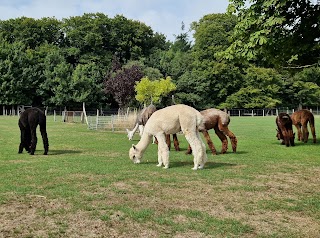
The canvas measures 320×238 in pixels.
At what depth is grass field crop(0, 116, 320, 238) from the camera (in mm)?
5422

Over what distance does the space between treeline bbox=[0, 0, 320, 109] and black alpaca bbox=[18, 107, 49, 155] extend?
1749 inches

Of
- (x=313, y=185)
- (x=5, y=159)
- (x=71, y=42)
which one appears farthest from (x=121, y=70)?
(x=313, y=185)

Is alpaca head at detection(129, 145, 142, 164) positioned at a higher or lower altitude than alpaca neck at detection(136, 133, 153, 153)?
lower

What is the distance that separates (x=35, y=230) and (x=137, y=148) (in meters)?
6.07

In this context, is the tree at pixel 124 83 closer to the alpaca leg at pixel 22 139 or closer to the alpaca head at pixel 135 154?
the alpaca leg at pixel 22 139

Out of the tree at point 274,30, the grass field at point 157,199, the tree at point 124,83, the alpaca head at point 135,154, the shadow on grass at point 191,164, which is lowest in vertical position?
the grass field at point 157,199

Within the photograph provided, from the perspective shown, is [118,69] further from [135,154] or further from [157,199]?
[157,199]

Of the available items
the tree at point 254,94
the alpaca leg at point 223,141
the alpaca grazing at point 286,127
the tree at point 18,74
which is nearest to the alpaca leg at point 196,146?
the alpaca leg at point 223,141

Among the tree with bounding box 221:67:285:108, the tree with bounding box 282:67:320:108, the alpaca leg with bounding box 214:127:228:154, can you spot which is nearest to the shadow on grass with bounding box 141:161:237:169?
the alpaca leg with bounding box 214:127:228:154

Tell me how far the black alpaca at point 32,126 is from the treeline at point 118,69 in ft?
146

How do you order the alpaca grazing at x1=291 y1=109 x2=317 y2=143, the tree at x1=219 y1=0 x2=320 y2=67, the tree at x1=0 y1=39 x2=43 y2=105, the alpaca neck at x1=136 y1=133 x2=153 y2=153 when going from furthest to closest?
1. the tree at x1=0 y1=39 x2=43 y2=105
2. the alpaca grazing at x1=291 y1=109 x2=317 y2=143
3. the alpaca neck at x1=136 y1=133 x2=153 y2=153
4. the tree at x1=219 y1=0 x2=320 y2=67

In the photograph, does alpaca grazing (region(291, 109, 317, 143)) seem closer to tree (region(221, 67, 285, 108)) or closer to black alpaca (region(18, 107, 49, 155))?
black alpaca (region(18, 107, 49, 155))

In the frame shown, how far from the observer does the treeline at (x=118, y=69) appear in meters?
63.0

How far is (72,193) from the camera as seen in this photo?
24.1 ft
